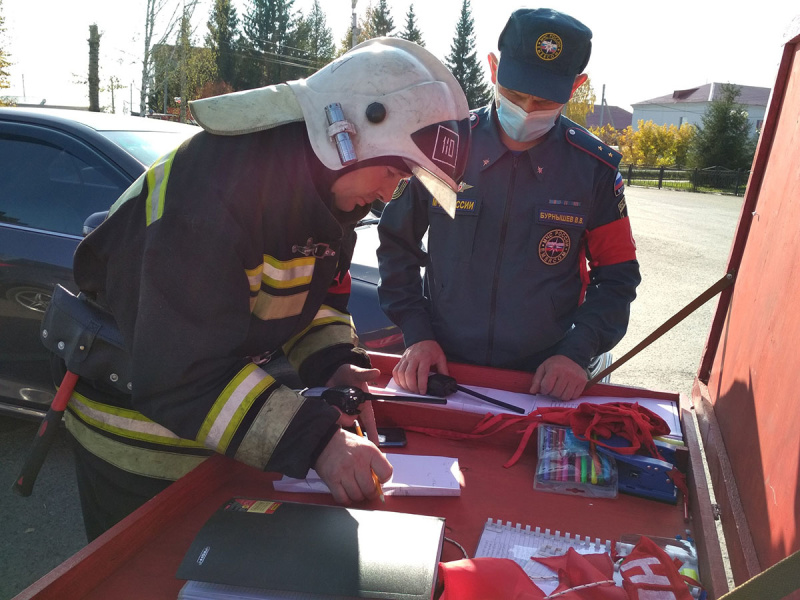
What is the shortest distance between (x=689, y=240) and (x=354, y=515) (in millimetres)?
12439

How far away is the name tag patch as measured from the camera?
6.70ft

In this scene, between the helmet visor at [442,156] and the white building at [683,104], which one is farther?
the white building at [683,104]

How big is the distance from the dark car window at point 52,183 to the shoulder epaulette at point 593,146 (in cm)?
223

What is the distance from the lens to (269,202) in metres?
1.20

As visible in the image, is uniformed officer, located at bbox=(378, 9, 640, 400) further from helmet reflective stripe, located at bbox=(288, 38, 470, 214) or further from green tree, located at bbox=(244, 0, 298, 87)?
green tree, located at bbox=(244, 0, 298, 87)

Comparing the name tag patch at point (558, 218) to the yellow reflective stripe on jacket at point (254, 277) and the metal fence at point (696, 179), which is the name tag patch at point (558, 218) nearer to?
the yellow reflective stripe on jacket at point (254, 277)

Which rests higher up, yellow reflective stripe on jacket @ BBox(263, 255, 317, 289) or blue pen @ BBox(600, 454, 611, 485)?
yellow reflective stripe on jacket @ BBox(263, 255, 317, 289)

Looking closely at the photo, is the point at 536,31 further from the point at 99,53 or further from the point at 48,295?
the point at 99,53

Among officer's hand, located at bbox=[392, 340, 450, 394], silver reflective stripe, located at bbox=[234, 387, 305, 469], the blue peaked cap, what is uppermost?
the blue peaked cap

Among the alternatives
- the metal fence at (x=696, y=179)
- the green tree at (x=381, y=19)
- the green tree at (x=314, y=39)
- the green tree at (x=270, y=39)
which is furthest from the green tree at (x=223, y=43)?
the metal fence at (x=696, y=179)

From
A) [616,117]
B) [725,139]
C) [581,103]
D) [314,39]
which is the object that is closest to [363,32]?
[314,39]

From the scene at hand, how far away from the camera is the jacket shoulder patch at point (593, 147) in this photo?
210 cm

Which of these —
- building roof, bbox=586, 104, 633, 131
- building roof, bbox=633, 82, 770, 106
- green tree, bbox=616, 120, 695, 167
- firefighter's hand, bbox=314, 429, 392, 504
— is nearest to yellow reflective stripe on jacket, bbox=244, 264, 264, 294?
firefighter's hand, bbox=314, 429, 392, 504

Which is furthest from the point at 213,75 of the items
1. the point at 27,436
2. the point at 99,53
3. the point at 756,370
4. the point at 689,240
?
the point at 756,370
